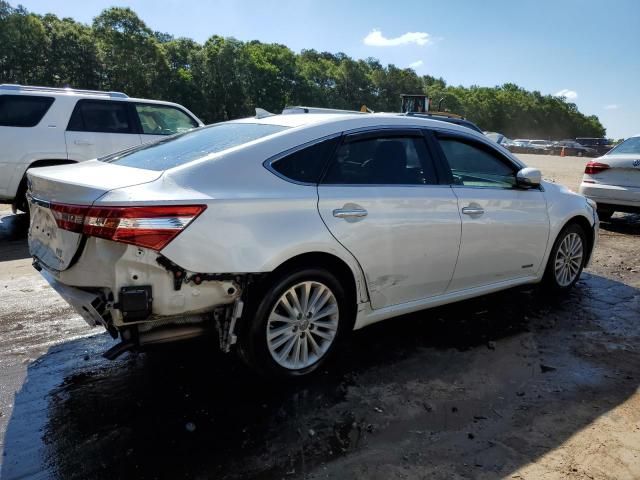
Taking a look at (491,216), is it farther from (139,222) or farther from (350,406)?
(139,222)

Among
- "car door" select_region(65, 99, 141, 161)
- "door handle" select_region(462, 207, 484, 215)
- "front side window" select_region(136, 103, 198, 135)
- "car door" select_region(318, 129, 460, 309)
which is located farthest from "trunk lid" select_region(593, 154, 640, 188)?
"car door" select_region(65, 99, 141, 161)

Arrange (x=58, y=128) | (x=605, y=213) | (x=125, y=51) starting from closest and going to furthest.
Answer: (x=58, y=128) < (x=605, y=213) < (x=125, y=51)

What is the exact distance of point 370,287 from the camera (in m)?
3.61

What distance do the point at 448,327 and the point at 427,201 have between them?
125cm

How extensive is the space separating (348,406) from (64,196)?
2067 mm

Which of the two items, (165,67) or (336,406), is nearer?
(336,406)

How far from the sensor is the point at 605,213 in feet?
32.4

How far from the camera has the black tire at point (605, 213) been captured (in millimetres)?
9337

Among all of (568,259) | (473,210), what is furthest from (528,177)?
(568,259)

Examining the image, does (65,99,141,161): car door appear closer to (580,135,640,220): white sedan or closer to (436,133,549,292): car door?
(436,133,549,292): car door

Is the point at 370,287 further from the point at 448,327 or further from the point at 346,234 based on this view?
the point at 448,327

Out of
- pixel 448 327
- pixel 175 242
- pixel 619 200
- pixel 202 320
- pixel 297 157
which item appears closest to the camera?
pixel 175 242

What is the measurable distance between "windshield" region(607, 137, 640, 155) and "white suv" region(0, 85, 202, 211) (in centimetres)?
817

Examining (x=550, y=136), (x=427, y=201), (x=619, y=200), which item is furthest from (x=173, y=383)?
(x=550, y=136)
